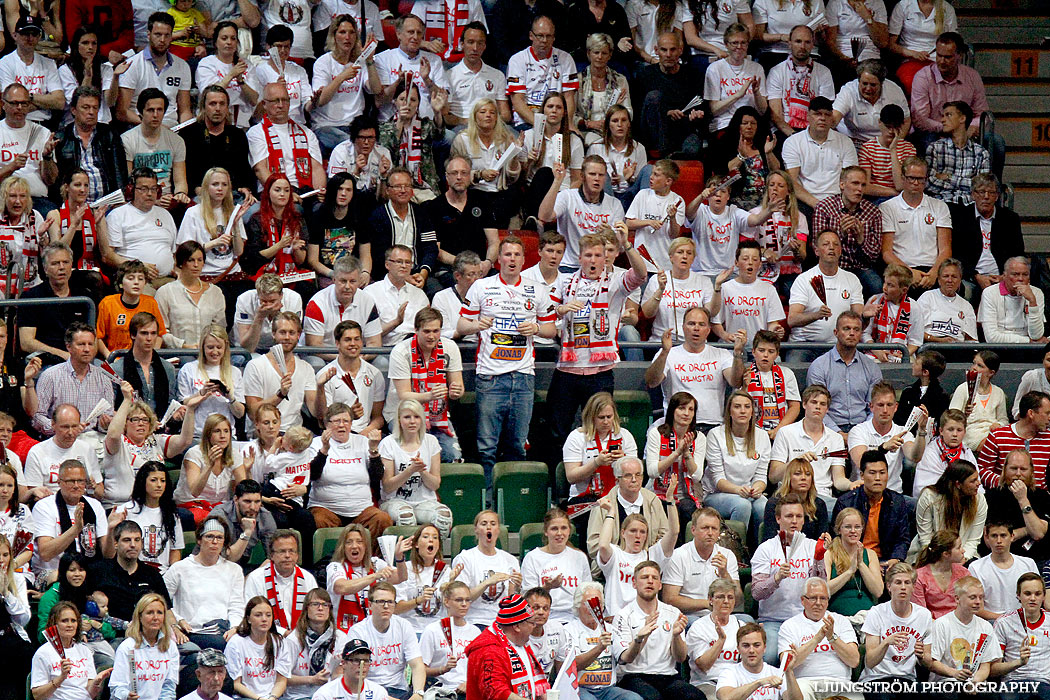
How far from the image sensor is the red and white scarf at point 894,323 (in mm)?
13383

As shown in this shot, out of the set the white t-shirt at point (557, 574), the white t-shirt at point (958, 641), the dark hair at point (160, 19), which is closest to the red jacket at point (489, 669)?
the white t-shirt at point (557, 574)

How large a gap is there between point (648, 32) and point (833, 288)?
352 cm

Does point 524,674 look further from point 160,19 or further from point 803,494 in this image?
point 160,19

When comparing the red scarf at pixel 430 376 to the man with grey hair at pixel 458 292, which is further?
the man with grey hair at pixel 458 292

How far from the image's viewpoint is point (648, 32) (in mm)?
15602

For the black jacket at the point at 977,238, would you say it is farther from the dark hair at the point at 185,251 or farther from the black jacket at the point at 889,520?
the dark hair at the point at 185,251

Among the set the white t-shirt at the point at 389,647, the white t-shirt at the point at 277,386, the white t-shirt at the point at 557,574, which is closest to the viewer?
the white t-shirt at the point at 389,647

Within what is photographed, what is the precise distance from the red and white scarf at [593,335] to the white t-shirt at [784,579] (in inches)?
75.5

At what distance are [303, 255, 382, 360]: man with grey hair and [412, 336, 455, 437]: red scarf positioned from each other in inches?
27.9

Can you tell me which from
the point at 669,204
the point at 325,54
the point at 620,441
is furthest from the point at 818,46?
the point at 620,441

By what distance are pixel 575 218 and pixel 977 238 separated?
3571 mm

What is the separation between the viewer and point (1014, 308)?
44.8ft

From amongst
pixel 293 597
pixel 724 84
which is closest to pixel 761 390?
pixel 724 84

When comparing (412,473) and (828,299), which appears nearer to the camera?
(412,473)
